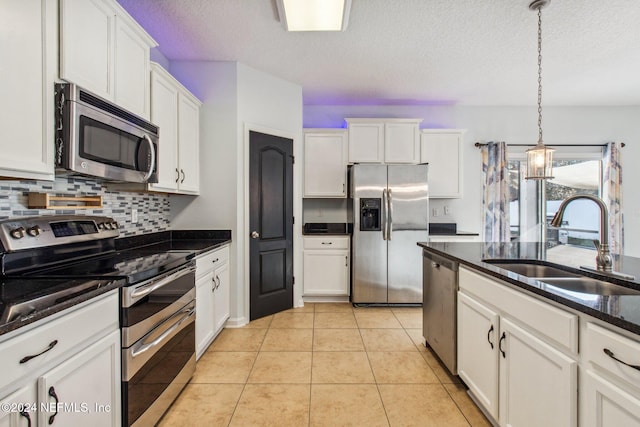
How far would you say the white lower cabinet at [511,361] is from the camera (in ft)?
3.58

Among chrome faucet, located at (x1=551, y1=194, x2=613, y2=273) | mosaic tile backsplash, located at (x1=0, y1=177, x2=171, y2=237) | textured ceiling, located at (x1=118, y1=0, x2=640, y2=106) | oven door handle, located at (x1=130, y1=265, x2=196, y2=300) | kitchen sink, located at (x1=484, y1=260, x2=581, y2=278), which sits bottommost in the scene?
oven door handle, located at (x1=130, y1=265, x2=196, y2=300)

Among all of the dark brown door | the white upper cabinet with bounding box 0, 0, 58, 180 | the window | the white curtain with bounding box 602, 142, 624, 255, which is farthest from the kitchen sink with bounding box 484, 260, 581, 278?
the white curtain with bounding box 602, 142, 624, 255

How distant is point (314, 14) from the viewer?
7.26ft

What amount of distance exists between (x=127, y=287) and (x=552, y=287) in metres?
1.85

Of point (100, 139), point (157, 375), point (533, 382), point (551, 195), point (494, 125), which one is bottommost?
point (157, 375)

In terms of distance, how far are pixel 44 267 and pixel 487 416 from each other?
253 cm

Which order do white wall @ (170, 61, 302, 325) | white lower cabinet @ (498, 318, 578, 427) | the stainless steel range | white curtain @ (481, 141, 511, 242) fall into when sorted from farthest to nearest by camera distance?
white curtain @ (481, 141, 511, 242), white wall @ (170, 61, 302, 325), the stainless steel range, white lower cabinet @ (498, 318, 578, 427)

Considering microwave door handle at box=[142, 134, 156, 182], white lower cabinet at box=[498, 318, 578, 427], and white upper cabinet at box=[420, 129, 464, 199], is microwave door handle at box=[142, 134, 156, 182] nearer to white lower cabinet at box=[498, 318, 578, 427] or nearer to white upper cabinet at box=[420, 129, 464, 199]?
white lower cabinet at box=[498, 318, 578, 427]

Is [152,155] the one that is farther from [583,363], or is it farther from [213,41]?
[583,363]

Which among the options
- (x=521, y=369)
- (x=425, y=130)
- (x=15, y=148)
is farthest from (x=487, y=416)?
(x=425, y=130)

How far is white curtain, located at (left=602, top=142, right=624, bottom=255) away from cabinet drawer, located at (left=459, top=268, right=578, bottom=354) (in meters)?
3.94

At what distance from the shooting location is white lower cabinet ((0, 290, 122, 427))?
84 centimetres

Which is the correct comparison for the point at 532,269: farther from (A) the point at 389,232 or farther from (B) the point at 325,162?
(B) the point at 325,162

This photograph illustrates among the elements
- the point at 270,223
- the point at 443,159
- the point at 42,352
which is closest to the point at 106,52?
the point at 42,352
